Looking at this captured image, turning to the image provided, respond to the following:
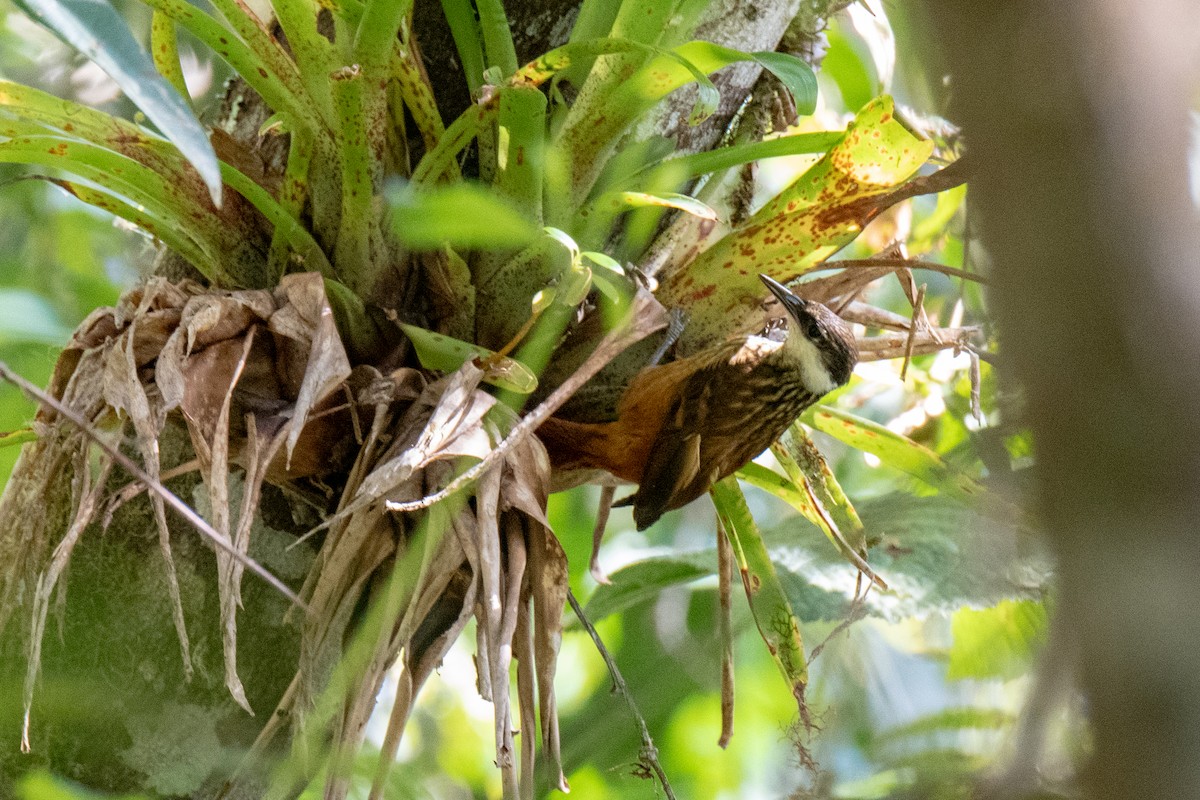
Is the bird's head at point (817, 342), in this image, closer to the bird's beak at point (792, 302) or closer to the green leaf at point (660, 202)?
the bird's beak at point (792, 302)

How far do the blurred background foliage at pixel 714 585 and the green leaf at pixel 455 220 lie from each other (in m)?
0.40

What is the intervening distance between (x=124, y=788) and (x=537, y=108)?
0.76 meters

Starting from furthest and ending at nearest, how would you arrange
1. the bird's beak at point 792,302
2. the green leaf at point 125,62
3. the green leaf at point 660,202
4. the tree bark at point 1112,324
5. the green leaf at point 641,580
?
the green leaf at point 641,580
the bird's beak at point 792,302
the green leaf at point 660,202
the green leaf at point 125,62
the tree bark at point 1112,324

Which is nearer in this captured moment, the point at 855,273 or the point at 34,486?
the point at 34,486

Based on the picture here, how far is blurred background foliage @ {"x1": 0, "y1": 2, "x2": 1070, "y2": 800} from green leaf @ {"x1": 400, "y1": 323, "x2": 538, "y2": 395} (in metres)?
0.43

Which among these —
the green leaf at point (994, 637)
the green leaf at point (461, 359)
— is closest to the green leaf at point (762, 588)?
the green leaf at point (994, 637)

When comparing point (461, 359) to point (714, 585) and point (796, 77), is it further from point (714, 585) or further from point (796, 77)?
point (714, 585)

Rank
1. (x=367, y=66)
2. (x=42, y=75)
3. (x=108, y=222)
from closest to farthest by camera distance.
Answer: (x=367, y=66), (x=108, y=222), (x=42, y=75)

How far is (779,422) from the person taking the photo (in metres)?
1.21

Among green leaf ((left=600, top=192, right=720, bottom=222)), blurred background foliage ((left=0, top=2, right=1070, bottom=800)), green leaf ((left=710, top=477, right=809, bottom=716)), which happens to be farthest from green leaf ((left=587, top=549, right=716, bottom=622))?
green leaf ((left=600, top=192, right=720, bottom=222))

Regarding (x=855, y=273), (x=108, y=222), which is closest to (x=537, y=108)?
(x=855, y=273)

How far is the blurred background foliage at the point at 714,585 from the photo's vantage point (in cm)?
141

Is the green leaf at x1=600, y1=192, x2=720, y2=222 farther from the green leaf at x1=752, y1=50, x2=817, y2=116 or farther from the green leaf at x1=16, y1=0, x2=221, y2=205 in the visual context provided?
the green leaf at x1=16, y1=0, x2=221, y2=205

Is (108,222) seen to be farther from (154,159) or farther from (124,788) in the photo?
(124,788)
